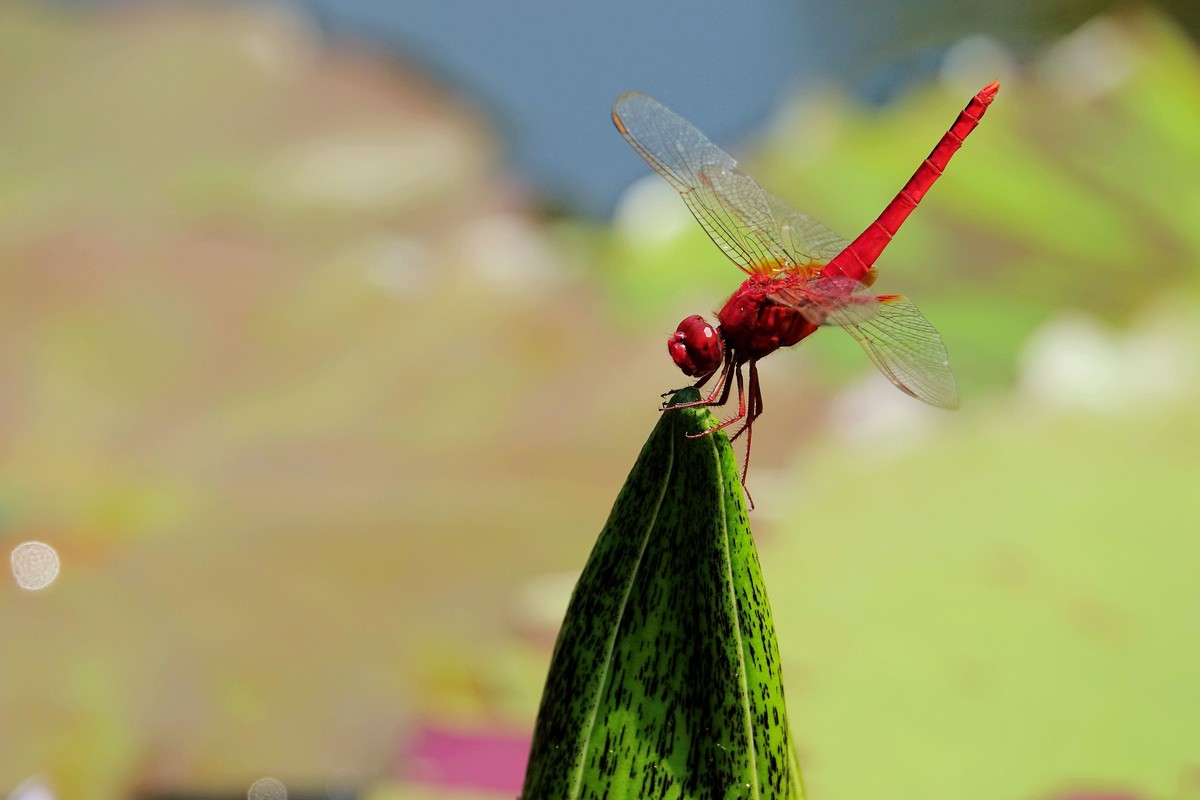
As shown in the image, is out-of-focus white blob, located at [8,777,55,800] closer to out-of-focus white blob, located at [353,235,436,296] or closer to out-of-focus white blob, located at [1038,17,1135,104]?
out-of-focus white blob, located at [353,235,436,296]

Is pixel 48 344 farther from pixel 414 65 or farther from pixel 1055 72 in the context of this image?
pixel 1055 72

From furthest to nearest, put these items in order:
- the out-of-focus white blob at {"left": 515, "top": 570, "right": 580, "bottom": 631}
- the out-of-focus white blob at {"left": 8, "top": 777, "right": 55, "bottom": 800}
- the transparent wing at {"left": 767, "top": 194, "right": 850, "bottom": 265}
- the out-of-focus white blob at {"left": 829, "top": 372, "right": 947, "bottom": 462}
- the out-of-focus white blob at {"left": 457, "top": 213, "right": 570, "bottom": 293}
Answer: the out-of-focus white blob at {"left": 457, "top": 213, "right": 570, "bottom": 293} < the out-of-focus white blob at {"left": 829, "top": 372, "right": 947, "bottom": 462} < the out-of-focus white blob at {"left": 515, "top": 570, "right": 580, "bottom": 631} < the out-of-focus white blob at {"left": 8, "top": 777, "right": 55, "bottom": 800} < the transparent wing at {"left": 767, "top": 194, "right": 850, "bottom": 265}

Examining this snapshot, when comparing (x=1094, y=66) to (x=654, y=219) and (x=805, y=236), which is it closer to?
(x=654, y=219)

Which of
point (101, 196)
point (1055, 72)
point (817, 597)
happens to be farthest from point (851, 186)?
point (101, 196)

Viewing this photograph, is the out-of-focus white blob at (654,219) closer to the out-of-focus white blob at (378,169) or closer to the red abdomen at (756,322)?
the out-of-focus white blob at (378,169)

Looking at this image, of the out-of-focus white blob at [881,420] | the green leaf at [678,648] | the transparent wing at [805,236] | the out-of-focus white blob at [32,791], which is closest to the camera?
Answer: the green leaf at [678,648]

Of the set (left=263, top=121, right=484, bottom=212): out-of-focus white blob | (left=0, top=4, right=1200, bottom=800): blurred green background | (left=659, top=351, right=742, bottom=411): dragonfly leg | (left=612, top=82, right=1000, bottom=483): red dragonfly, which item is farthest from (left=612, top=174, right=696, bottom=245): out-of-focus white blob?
(left=659, top=351, right=742, bottom=411): dragonfly leg

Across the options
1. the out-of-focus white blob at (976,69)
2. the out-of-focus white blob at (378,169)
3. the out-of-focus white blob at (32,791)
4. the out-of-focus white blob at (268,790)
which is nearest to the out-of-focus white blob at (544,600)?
the out-of-focus white blob at (268,790)
